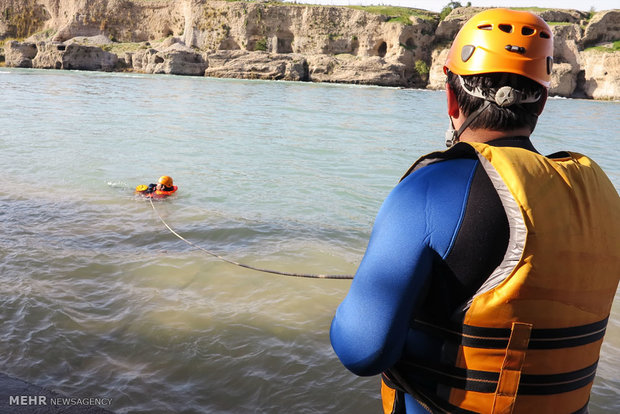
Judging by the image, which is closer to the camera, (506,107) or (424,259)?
(424,259)

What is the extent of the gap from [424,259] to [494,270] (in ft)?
0.65

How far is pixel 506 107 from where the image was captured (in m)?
1.68

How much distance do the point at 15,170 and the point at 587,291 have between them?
1023 cm

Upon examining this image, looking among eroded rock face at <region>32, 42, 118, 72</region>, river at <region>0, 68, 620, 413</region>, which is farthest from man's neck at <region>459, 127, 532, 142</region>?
eroded rock face at <region>32, 42, 118, 72</region>

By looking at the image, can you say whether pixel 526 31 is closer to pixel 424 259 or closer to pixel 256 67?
pixel 424 259

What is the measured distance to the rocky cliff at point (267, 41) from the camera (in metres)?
57.8

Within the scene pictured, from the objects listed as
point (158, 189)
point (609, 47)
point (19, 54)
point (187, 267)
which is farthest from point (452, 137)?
point (19, 54)

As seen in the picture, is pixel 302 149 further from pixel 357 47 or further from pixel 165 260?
pixel 357 47

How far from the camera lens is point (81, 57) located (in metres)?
58.7

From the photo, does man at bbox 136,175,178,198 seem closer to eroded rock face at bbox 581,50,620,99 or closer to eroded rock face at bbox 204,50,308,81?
eroded rock face at bbox 204,50,308,81

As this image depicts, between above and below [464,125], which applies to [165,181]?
below

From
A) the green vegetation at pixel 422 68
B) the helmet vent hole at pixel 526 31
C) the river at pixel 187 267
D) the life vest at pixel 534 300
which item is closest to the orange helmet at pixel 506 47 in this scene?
the helmet vent hole at pixel 526 31

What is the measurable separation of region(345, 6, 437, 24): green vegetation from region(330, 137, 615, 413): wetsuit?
6951 centimetres

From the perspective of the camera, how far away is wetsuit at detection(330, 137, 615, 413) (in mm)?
1448
